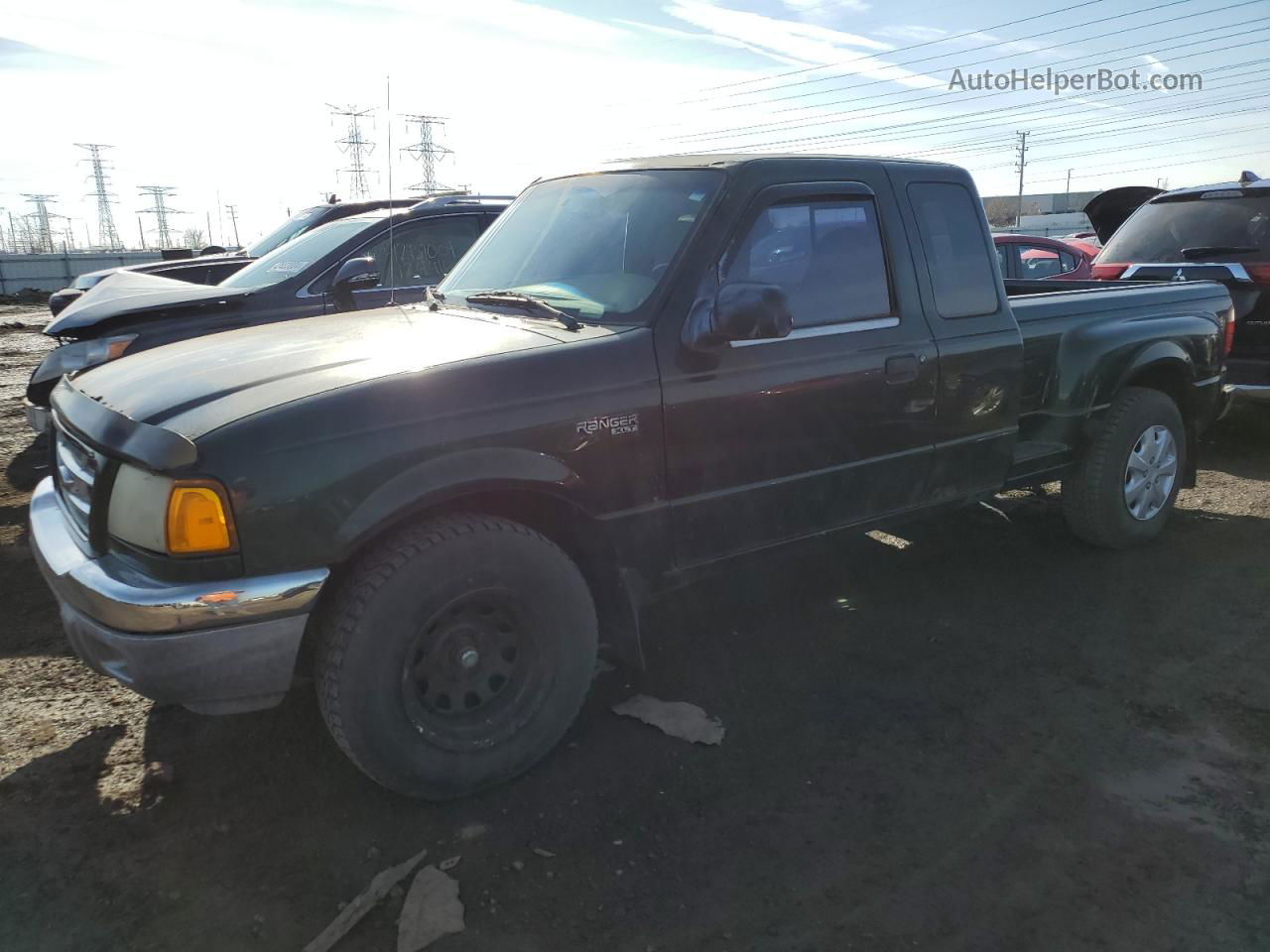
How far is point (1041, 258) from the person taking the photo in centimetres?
1096

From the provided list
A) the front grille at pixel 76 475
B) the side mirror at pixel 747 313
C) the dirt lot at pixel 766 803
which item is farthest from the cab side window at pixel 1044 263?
the front grille at pixel 76 475

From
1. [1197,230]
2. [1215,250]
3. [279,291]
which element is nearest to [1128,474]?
[1215,250]

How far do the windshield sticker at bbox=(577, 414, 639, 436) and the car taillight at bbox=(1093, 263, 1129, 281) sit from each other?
6.10 m

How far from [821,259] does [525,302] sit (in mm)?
1166

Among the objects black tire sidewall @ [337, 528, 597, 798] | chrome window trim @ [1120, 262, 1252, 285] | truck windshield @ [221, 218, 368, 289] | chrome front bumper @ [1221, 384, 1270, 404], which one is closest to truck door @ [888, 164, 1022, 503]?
Result: black tire sidewall @ [337, 528, 597, 798]

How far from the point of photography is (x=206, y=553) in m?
2.46

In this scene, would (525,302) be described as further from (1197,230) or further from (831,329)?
(1197,230)

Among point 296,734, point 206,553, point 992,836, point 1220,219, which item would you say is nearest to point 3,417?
point 296,734

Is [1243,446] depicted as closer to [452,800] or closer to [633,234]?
[633,234]

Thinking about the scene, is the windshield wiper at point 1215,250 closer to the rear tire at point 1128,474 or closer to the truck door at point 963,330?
the rear tire at point 1128,474

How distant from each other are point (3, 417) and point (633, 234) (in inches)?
324

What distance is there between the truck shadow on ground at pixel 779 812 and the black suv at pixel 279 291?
9.78ft

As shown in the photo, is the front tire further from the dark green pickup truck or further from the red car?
the red car

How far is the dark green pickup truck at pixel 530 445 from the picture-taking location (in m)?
2.50
